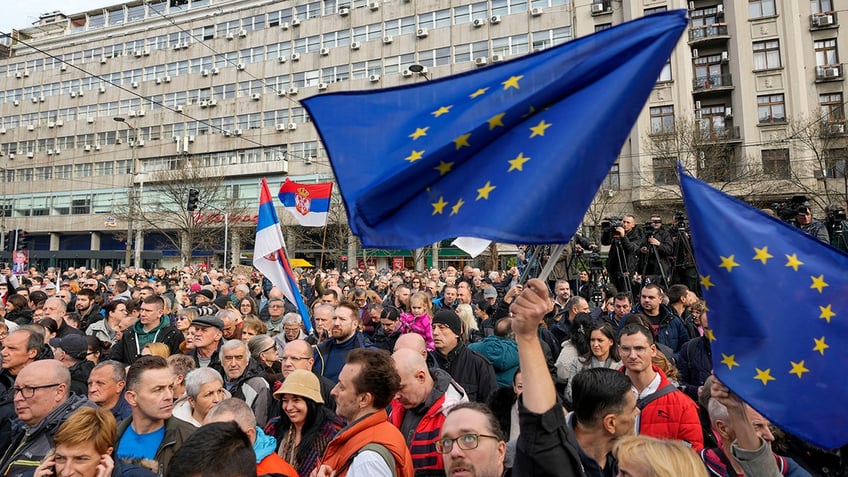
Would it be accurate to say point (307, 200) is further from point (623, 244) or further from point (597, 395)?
point (597, 395)

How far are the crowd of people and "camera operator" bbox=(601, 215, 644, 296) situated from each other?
3067 mm

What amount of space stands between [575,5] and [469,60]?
7879 mm

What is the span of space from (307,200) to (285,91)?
35.4 meters

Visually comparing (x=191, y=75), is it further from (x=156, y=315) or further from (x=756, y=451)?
(x=756, y=451)

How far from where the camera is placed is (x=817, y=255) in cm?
262

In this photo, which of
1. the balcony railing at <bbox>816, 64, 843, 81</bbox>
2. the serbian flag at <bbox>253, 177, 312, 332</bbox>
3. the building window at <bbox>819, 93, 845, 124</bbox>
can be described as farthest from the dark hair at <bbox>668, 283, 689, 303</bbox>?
the balcony railing at <bbox>816, 64, 843, 81</bbox>

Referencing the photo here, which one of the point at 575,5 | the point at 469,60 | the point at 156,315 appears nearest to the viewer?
the point at 156,315

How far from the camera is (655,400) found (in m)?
3.49

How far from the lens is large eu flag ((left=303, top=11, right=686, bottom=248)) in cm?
223

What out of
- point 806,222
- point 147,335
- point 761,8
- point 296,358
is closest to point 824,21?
point 761,8

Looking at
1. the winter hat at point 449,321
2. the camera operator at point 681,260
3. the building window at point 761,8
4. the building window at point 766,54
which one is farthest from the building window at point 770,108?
the winter hat at point 449,321

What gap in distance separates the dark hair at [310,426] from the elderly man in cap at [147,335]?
131 inches

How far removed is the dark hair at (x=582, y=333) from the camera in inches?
198

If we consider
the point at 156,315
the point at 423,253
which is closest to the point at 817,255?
the point at 156,315
